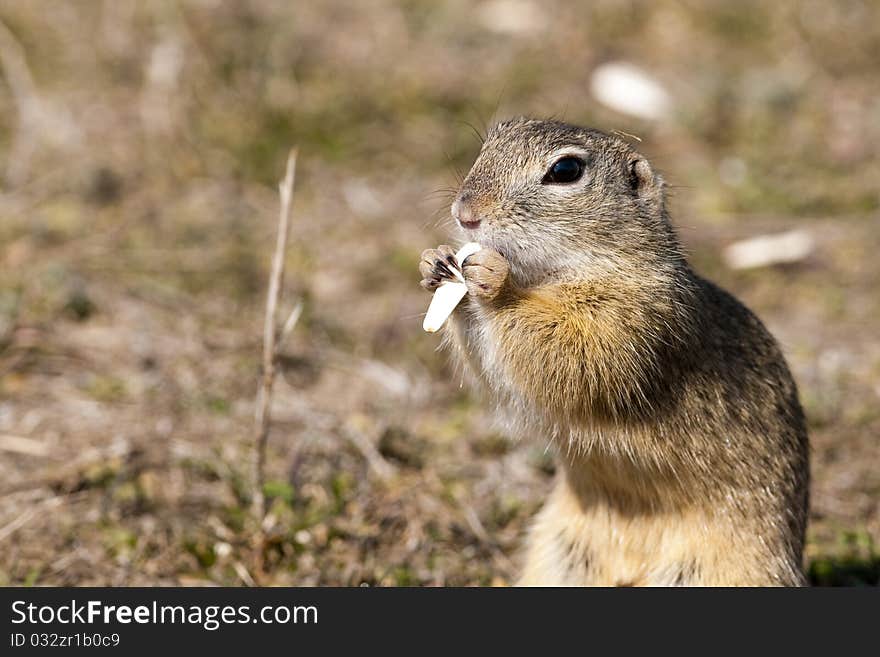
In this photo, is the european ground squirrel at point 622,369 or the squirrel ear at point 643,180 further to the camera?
the squirrel ear at point 643,180

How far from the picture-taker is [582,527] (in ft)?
13.5

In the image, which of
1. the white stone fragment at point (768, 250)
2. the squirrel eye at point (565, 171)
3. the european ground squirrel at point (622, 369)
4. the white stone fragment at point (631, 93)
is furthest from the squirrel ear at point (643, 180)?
the white stone fragment at point (631, 93)

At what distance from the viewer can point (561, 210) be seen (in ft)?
12.4

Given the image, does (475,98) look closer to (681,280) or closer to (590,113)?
(590,113)

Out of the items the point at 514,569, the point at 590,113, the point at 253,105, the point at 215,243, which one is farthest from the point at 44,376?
the point at 590,113

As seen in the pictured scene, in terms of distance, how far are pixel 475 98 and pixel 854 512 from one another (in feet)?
14.9

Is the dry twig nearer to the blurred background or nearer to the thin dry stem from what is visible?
the thin dry stem

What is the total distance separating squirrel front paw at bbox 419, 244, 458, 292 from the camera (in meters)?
3.64

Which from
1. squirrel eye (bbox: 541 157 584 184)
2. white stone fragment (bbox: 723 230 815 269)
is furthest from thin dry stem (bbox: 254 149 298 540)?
white stone fragment (bbox: 723 230 815 269)

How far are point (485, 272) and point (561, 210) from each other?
385 millimetres

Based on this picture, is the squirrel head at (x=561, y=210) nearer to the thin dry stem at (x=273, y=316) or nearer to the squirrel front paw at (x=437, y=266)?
the squirrel front paw at (x=437, y=266)

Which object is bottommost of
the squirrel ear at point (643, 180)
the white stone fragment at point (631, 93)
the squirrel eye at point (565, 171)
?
the squirrel eye at point (565, 171)

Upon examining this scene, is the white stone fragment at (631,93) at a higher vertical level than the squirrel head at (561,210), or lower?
higher

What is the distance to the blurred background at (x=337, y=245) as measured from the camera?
4656 millimetres
